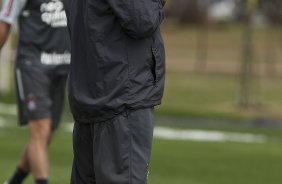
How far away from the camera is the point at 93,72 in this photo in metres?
5.35

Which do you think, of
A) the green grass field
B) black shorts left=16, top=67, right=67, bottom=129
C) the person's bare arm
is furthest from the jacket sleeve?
the green grass field

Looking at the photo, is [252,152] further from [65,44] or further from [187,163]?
[65,44]

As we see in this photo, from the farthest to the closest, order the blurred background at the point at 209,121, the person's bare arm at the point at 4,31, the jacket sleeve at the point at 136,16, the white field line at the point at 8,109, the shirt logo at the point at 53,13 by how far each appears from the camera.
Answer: the white field line at the point at 8,109 → the blurred background at the point at 209,121 → the shirt logo at the point at 53,13 → the person's bare arm at the point at 4,31 → the jacket sleeve at the point at 136,16

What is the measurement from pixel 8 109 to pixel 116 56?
1331cm

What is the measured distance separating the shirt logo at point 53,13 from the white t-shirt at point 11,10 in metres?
0.33

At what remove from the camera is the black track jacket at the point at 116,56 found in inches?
207

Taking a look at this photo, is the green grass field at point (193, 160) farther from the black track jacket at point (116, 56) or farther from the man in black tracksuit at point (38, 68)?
the black track jacket at point (116, 56)

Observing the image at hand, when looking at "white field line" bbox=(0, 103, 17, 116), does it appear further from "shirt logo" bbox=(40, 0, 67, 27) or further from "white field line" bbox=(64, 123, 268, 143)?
"shirt logo" bbox=(40, 0, 67, 27)

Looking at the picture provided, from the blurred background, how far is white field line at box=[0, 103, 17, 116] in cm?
2

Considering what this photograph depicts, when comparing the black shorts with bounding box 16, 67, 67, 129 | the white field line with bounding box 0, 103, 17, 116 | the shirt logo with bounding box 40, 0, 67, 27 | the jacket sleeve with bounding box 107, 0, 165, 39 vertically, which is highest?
the jacket sleeve with bounding box 107, 0, 165, 39

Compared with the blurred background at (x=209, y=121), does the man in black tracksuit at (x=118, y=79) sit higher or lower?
Answer: higher

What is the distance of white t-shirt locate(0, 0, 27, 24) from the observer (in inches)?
288

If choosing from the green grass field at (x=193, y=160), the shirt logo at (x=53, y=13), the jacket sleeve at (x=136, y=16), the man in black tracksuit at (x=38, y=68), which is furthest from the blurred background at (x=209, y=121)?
the jacket sleeve at (x=136, y=16)

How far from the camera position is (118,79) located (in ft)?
17.4
